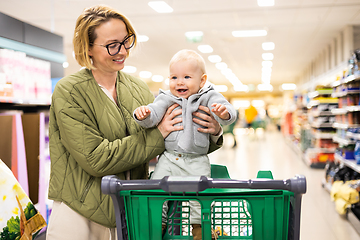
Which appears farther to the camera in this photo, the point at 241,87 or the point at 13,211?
the point at 241,87

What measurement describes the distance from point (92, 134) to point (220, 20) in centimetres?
690

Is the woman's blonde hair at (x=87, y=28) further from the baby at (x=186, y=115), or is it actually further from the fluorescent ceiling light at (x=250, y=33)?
the fluorescent ceiling light at (x=250, y=33)

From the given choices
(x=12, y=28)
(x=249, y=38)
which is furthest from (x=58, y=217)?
(x=249, y=38)

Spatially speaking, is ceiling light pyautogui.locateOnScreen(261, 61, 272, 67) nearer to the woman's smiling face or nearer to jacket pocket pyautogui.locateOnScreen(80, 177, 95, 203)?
the woman's smiling face

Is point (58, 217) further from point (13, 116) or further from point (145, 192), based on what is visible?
point (13, 116)

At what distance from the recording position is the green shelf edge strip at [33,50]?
283 cm

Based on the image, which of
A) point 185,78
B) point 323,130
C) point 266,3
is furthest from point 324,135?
point 185,78

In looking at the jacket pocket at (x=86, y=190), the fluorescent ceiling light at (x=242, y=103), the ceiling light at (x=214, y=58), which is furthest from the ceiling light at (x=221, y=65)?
the fluorescent ceiling light at (x=242, y=103)

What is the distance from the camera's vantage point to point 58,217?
1.42m

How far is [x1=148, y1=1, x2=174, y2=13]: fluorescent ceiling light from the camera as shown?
642cm

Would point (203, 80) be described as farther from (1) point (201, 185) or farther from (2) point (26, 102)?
(2) point (26, 102)

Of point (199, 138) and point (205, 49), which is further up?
point (205, 49)

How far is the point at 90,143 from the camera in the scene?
1291 millimetres

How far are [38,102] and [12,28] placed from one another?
2.24 feet
